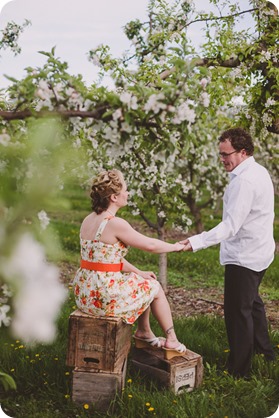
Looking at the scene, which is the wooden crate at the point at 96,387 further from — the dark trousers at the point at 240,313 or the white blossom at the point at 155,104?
the white blossom at the point at 155,104

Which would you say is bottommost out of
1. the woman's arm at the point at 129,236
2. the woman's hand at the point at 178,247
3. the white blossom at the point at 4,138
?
the woman's hand at the point at 178,247

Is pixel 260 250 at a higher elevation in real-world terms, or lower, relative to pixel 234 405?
higher

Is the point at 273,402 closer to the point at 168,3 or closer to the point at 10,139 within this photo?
the point at 10,139

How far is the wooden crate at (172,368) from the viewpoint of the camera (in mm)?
3422

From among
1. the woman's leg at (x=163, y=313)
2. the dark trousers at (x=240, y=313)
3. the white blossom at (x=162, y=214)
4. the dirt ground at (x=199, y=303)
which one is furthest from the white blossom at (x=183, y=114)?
the white blossom at (x=162, y=214)

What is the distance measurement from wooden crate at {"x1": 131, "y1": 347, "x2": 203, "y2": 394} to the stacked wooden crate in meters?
0.29

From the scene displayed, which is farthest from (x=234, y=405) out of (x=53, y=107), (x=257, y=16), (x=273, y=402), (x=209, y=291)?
(x=209, y=291)

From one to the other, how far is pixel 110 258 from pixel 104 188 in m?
0.38

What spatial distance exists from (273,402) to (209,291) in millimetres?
3327

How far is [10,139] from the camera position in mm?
2176

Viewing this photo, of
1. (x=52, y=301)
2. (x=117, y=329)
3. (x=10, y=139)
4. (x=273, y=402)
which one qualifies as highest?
(x=10, y=139)

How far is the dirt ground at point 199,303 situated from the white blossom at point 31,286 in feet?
10.7

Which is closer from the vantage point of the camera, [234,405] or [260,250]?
[234,405]

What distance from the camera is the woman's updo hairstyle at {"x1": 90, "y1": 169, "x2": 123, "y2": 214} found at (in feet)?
10.8
